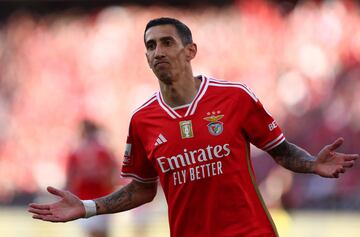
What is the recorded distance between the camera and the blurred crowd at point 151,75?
22.4 m

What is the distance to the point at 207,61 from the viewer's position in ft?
77.0

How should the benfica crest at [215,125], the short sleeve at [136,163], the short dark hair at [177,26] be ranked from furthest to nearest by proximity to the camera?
the short sleeve at [136,163], the short dark hair at [177,26], the benfica crest at [215,125]

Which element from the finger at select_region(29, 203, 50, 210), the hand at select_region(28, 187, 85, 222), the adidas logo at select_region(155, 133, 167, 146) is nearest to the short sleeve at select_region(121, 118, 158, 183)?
the adidas logo at select_region(155, 133, 167, 146)

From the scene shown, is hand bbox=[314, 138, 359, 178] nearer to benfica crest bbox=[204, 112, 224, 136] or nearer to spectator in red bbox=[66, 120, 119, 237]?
benfica crest bbox=[204, 112, 224, 136]

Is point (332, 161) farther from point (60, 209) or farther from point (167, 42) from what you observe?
point (60, 209)

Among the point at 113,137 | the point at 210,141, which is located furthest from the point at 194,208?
the point at 113,137

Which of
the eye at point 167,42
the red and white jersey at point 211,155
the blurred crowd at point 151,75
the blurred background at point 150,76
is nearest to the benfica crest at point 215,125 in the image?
the red and white jersey at point 211,155

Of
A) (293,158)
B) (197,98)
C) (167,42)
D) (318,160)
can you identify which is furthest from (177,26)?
(318,160)

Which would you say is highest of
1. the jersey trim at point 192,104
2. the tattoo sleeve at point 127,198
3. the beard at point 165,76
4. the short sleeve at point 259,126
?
the beard at point 165,76

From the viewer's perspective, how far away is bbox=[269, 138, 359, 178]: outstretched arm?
6199mm

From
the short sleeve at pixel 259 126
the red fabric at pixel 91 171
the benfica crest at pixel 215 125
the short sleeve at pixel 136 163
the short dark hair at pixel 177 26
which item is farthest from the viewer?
the red fabric at pixel 91 171

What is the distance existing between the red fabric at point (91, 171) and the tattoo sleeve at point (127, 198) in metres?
5.37

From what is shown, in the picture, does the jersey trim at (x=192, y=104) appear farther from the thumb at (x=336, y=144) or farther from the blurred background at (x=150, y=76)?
the blurred background at (x=150, y=76)

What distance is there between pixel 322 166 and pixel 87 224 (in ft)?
21.7
